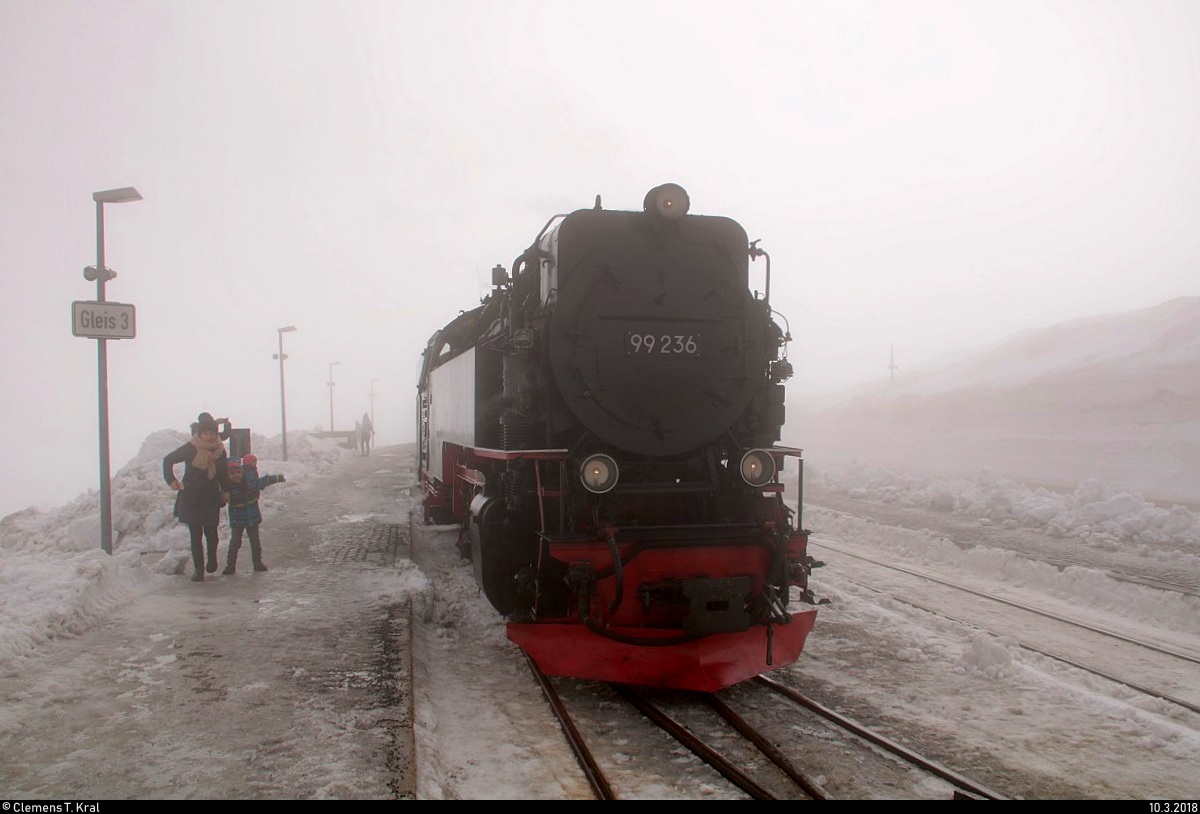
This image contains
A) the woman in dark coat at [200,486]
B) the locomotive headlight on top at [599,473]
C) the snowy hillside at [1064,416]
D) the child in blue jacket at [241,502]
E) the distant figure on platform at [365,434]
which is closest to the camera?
Result: the locomotive headlight on top at [599,473]

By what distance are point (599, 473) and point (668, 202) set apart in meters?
2.07

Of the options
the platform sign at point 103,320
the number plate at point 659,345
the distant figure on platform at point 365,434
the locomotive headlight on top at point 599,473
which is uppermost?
the platform sign at point 103,320

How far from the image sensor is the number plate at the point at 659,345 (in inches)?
224

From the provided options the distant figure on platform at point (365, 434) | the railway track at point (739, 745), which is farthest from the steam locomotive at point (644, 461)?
the distant figure on platform at point (365, 434)

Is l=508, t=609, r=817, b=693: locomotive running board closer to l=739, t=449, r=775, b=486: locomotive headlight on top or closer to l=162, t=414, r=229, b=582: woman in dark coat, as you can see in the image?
l=739, t=449, r=775, b=486: locomotive headlight on top

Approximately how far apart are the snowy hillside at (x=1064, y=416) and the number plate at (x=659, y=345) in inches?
644

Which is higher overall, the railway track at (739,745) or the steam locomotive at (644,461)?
the steam locomotive at (644,461)

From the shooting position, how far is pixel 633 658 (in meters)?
5.12

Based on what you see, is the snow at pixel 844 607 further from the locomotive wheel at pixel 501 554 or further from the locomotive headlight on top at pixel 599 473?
the locomotive headlight on top at pixel 599 473

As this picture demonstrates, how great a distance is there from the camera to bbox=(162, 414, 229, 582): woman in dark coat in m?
8.13

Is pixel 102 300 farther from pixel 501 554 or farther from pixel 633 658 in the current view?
pixel 633 658

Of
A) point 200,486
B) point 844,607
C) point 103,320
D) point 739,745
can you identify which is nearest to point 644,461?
point 739,745

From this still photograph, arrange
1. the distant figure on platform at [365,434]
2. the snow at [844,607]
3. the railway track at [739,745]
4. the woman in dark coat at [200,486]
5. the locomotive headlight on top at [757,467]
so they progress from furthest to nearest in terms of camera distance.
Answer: the distant figure on platform at [365,434]
the woman in dark coat at [200,486]
the locomotive headlight on top at [757,467]
the snow at [844,607]
the railway track at [739,745]

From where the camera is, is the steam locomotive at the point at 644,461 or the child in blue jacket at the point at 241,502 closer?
the steam locomotive at the point at 644,461
